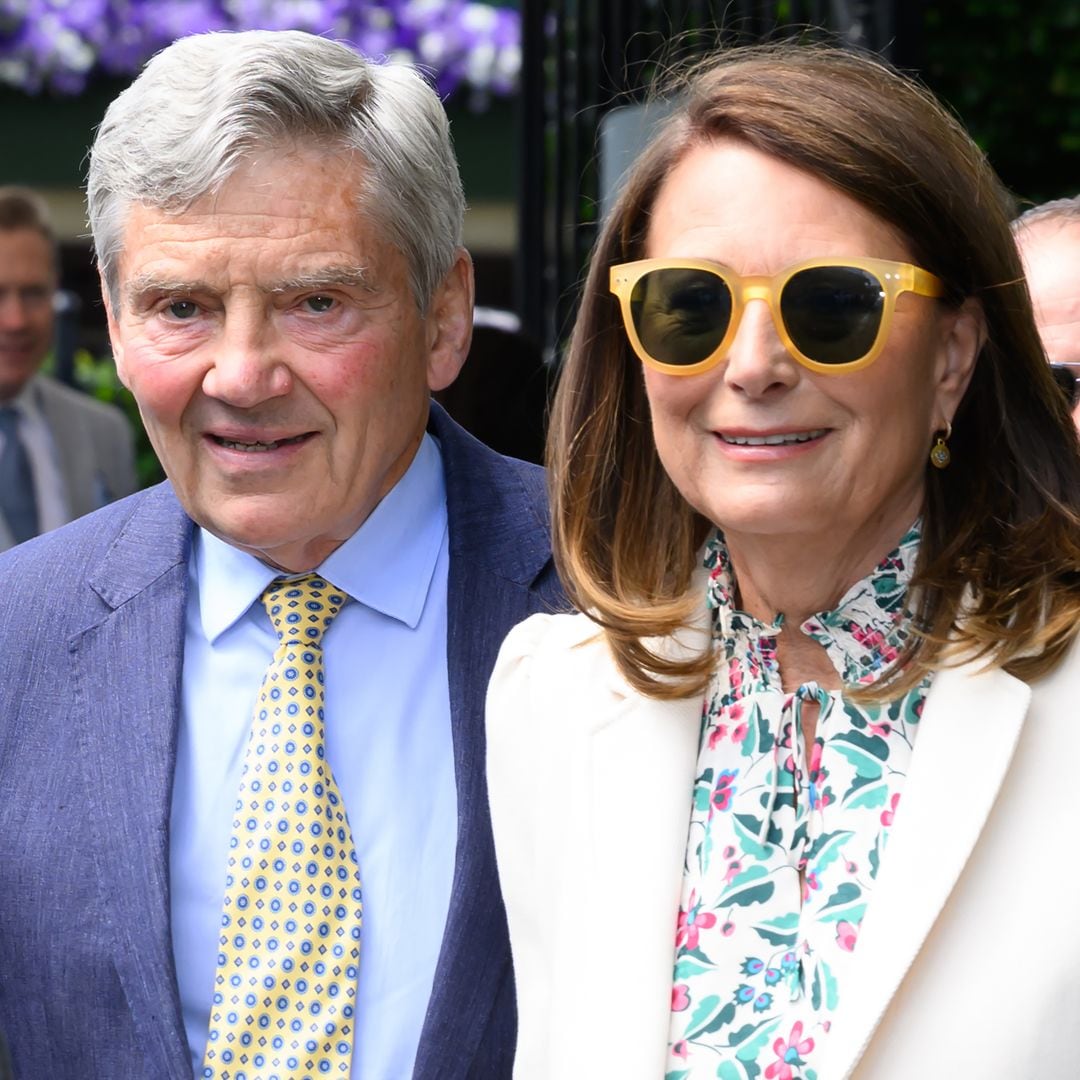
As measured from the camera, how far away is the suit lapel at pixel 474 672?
232cm

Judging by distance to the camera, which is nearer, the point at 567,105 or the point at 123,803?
the point at 123,803

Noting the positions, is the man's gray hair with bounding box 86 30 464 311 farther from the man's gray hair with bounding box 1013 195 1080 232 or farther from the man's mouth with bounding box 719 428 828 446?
the man's gray hair with bounding box 1013 195 1080 232

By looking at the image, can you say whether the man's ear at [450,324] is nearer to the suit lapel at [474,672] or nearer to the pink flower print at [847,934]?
the suit lapel at [474,672]

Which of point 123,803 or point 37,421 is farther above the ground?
point 123,803

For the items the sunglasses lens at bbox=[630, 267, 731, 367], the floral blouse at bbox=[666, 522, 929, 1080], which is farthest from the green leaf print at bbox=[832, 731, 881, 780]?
the sunglasses lens at bbox=[630, 267, 731, 367]

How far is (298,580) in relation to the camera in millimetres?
2564

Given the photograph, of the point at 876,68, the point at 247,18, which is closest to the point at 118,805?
the point at 876,68

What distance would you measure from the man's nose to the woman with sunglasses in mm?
466

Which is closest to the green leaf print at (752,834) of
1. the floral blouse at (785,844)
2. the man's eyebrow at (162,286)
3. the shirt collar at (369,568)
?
the floral blouse at (785,844)

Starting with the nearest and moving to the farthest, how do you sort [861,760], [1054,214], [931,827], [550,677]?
[931,827]
[861,760]
[550,677]
[1054,214]

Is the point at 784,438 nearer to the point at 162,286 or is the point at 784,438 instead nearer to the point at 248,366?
the point at 248,366

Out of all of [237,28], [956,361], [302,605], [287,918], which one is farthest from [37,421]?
[237,28]

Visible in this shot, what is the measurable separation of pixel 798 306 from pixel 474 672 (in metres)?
0.79

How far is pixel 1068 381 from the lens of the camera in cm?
246
